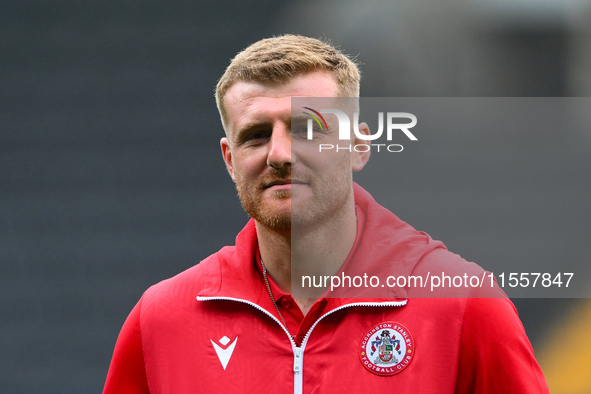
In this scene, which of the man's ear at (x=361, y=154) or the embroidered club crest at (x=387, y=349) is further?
the man's ear at (x=361, y=154)

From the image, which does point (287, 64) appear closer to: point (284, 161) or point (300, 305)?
point (284, 161)

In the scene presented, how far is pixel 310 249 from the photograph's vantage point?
1.58 m

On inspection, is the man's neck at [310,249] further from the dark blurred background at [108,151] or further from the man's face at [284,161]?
the dark blurred background at [108,151]

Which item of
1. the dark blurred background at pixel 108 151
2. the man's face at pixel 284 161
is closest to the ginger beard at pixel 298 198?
the man's face at pixel 284 161

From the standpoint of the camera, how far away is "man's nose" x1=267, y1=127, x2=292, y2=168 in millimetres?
1482

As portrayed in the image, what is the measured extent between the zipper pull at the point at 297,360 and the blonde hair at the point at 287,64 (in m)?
0.59

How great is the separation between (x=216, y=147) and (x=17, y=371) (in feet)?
4.99

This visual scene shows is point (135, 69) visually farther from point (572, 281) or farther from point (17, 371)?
point (572, 281)

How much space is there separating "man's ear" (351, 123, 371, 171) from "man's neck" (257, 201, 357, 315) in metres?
0.10

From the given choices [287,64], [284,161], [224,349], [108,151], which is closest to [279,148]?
[284,161]

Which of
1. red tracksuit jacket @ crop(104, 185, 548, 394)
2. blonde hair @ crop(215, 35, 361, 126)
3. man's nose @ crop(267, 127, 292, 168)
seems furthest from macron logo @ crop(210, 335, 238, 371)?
blonde hair @ crop(215, 35, 361, 126)

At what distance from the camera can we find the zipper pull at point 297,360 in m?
1.47

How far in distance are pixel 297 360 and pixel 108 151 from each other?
7.74 ft

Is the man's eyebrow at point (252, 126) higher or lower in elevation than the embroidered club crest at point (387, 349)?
higher
